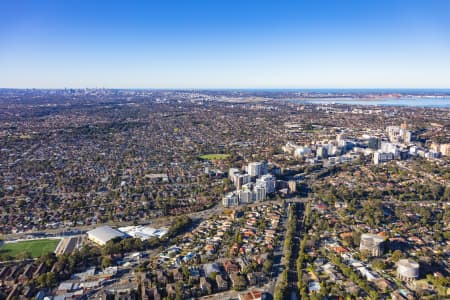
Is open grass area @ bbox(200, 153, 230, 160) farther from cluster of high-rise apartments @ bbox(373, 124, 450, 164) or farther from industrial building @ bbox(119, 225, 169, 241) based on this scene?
industrial building @ bbox(119, 225, 169, 241)

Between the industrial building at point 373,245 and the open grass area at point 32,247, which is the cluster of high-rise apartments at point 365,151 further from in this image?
the open grass area at point 32,247

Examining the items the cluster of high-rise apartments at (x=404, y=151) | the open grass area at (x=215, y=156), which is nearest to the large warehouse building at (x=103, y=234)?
the open grass area at (x=215, y=156)

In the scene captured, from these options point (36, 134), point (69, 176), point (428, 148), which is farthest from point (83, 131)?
point (428, 148)

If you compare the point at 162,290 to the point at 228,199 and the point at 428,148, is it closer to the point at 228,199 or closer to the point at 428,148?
the point at 228,199

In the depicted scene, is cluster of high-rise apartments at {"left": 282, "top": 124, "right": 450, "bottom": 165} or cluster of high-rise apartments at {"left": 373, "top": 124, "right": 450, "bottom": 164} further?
cluster of high-rise apartments at {"left": 282, "top": 124, "right": 450, "bottom": 165}

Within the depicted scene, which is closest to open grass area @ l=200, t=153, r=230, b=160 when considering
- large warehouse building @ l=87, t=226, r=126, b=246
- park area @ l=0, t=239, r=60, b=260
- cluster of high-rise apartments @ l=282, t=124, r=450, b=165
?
cluster of high-rise apartments @ l=282, t=124, r=450, b=165

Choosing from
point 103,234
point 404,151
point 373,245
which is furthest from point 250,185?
point 404,151
